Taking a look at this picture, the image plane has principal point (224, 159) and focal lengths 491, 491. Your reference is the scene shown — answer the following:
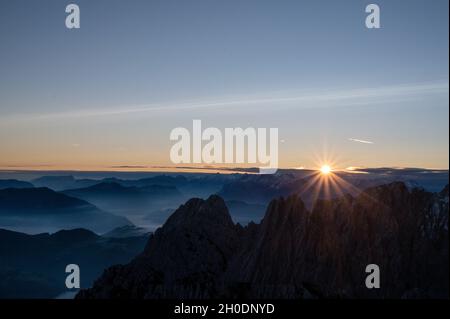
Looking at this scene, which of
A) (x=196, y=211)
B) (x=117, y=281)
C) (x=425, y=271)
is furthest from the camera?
(x=196, y=211)

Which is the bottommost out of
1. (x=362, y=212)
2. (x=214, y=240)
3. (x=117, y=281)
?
(x=117, y=281)

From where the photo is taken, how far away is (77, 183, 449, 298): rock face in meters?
130

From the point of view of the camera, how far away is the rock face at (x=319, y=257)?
428 ft

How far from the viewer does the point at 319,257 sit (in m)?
140

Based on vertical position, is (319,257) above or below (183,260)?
above

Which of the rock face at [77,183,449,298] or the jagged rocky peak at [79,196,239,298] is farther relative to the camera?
the jagged rocky peak at [79,196,239,298]

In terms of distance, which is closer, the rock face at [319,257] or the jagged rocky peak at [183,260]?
the rock face at [319,257]

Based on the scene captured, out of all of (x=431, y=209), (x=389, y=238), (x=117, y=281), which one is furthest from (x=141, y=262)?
(x=431, y=209)

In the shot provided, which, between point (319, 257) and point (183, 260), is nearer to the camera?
point (319, 257)

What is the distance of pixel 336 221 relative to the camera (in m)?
146

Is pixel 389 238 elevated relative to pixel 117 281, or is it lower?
elevated
